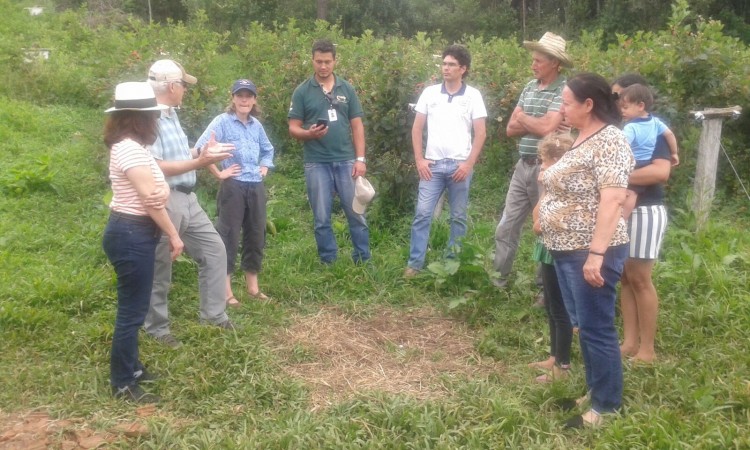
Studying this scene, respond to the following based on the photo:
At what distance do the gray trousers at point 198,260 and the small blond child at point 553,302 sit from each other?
2.05m

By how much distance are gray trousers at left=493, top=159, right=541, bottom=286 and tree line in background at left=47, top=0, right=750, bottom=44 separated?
64.4 feet

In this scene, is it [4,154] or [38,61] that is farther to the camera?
[38,61]

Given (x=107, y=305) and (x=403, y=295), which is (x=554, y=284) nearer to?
(x=403, y=295)

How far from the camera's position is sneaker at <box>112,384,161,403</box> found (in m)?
4.07

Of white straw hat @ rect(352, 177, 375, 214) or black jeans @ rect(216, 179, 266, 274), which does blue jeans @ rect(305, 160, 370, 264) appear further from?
black jeans @ rect(216, 179, 266, 274)

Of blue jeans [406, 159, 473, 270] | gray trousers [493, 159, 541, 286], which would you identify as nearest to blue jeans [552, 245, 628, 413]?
gray trousers [493, 159, 541, 286]

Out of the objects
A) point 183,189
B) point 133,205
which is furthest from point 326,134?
point 133,205

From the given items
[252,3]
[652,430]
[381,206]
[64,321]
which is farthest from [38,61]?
[252,3]

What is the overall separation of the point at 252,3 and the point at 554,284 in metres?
27.2

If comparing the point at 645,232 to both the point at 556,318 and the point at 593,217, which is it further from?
the point at 593,217

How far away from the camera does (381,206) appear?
282 inches

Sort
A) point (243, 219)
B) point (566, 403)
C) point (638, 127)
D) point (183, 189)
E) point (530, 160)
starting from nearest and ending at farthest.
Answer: point (566, 403) < point (638, 127) < point (183, 189) < point (530, 160) < point (243, 219)

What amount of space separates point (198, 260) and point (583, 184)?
8.42 feet

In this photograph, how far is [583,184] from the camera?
354cm
